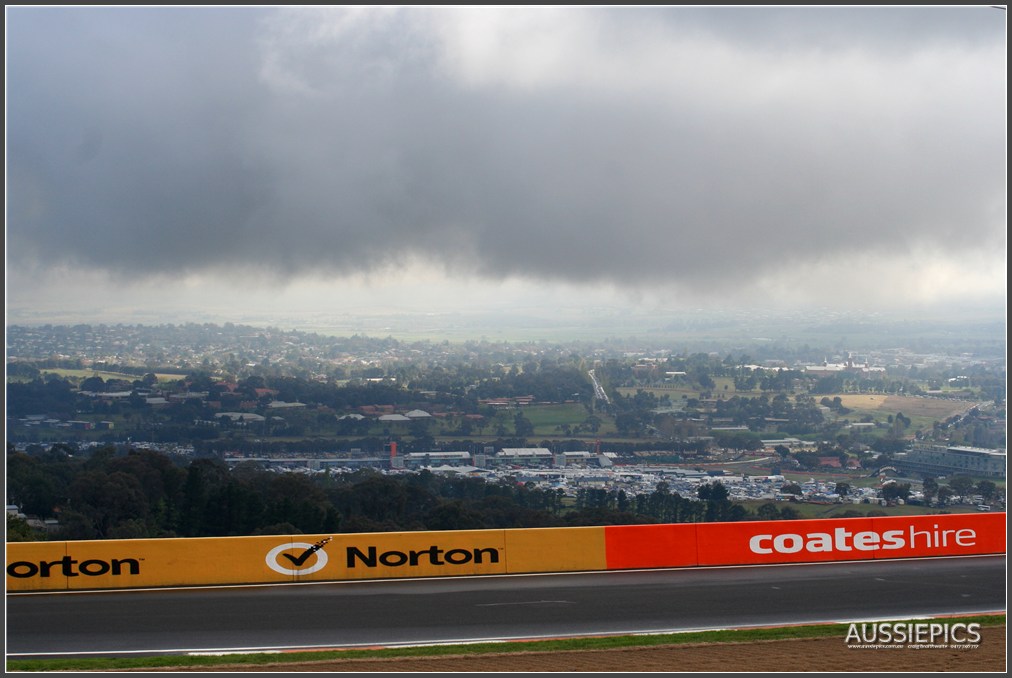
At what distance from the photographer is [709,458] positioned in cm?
7494

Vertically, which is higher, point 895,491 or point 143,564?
point 143,564

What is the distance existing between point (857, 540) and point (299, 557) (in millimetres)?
13174

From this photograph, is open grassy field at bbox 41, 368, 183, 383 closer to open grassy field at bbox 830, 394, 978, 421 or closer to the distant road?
the distant road

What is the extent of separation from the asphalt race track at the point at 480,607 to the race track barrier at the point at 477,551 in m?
0.43

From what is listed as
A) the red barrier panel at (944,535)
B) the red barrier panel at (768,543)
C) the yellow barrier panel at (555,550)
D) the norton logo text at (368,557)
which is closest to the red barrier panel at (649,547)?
→ the yellow barrier panel at (555,550)

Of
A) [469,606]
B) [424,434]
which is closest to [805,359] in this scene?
[424,434]

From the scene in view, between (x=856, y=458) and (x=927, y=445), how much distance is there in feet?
19.5

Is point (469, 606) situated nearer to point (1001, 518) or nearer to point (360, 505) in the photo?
point (1001, 518)

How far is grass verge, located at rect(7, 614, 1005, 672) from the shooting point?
13.9 meters

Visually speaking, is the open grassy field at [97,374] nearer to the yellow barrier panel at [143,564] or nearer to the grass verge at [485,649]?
the yellow barrier panel at [143,564]

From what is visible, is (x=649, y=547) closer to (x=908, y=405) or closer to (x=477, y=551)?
(x=477, y=551)

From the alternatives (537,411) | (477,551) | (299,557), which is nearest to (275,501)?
(299,557)

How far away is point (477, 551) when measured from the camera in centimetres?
2092

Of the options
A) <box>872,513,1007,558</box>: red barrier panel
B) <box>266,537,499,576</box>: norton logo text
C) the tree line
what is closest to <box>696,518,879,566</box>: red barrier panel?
<box>872,513,1007,558</box>: red barrier panel
